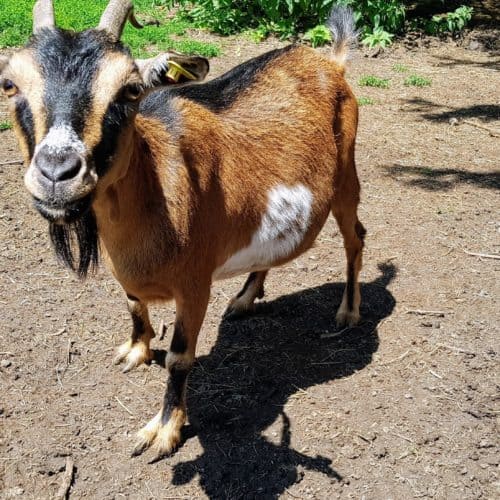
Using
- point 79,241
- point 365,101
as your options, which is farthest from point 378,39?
point 79,241

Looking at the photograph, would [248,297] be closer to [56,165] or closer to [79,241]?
[79,241]

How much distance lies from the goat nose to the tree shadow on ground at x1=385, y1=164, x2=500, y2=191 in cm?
451

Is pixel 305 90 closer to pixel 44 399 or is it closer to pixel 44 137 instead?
pixel 44 137

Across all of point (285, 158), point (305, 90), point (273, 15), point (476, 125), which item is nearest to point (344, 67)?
point (305, 90)

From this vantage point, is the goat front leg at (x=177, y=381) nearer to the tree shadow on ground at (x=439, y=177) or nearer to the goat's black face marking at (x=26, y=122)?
the goat's black face marking at (x=26, y=122)

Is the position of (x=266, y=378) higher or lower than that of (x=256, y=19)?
lower

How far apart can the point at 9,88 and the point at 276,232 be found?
175 cm

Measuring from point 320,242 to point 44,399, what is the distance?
253cm

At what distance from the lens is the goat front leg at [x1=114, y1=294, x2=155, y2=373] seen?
159 inches

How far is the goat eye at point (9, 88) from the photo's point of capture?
8.60 ft

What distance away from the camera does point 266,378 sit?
13.5 ft

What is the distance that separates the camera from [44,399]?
3.82m

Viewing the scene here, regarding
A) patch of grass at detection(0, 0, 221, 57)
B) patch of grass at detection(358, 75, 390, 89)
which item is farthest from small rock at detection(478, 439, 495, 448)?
patch of grass at detection(0, 0, 221, 57)

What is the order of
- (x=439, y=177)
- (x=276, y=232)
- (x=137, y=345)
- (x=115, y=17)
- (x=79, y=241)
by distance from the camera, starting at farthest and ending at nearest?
1. (x=439, y=177)
2. (x=137, y=345)
3. (x=276, y=232)
4. (x=79, y=241)
5. (x=115, y=17)
